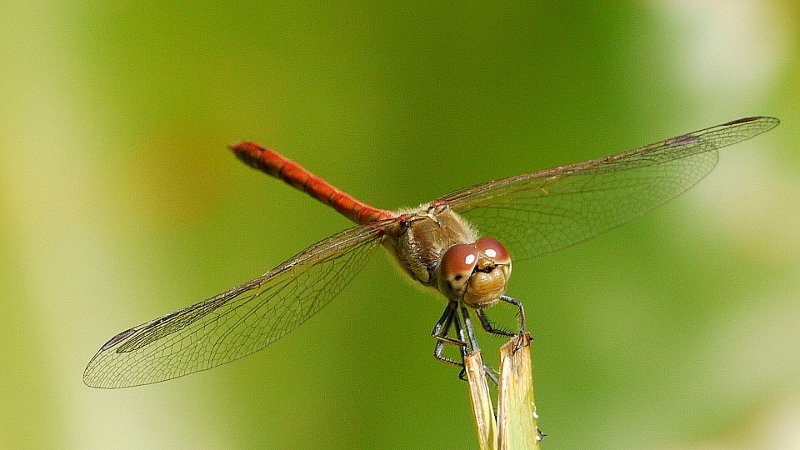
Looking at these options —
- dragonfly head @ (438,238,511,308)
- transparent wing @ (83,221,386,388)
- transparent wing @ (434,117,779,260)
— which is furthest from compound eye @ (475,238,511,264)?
transparent wing @ (83,221,386,388)

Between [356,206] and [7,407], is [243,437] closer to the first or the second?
[7,407]

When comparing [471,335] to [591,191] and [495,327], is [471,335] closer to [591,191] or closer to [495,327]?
[495,327]

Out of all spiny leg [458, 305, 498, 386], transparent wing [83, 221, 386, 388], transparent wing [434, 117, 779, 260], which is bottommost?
spiny leg [458, 305, 498, 386]

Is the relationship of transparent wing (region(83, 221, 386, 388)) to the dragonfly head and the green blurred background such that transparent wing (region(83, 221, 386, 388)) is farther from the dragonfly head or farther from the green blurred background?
the dragonfly head

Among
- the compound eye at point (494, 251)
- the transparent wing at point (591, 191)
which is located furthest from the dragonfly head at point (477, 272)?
the transparent wing at point (591, 191)

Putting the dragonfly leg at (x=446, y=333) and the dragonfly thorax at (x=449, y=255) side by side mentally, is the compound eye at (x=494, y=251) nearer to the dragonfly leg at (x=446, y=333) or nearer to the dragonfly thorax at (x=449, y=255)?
the dragonfly thorax at (x=449, y=255)

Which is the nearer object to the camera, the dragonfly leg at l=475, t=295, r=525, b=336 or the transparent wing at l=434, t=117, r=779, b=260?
the dragonfly leg at l=475, t=295, r=525, b=336

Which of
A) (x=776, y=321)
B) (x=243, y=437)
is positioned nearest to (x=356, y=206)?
(x=243, y=437)
